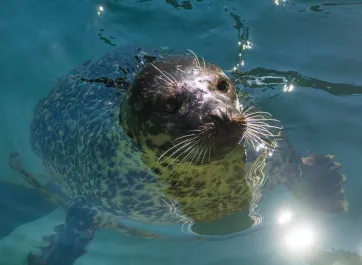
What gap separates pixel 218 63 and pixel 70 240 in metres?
2.92

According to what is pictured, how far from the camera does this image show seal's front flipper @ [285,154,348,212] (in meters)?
5.59

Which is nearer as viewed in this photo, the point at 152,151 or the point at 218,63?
the point at 152,151

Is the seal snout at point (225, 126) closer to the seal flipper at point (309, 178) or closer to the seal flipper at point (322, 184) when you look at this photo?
the seal flipper at point (309, 178)

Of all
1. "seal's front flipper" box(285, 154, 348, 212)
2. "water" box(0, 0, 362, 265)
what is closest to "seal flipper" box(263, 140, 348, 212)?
"seal's front flipper" box(285, 154, 348, 212)

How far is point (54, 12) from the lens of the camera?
7.77 meters

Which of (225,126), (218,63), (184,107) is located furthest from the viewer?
(218,63)

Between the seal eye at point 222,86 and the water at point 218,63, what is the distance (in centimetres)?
160

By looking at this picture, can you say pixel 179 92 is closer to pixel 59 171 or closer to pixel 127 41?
pixel 59 171

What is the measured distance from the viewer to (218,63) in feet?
23.1

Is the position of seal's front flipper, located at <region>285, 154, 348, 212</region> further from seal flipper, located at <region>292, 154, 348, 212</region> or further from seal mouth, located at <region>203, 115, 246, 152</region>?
seal mouth, located at <region>203, 115, 246, 152</region>

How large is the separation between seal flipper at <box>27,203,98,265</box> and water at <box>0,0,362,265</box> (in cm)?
26

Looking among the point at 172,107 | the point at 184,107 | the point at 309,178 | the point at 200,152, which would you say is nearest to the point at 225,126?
the point at 200,152

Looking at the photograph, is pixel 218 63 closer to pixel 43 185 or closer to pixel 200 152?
pixel 43 185

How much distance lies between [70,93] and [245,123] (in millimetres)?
3010
